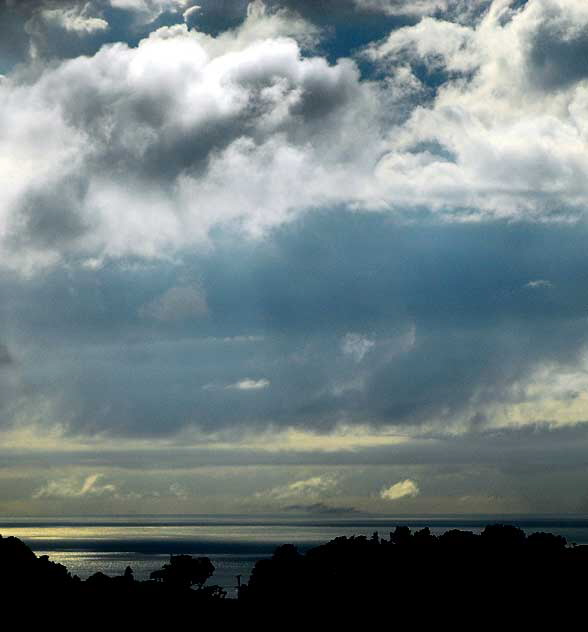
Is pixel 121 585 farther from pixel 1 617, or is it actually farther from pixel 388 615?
pixel 388 615

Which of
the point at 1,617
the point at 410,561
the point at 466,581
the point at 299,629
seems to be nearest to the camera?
the point at 1,617

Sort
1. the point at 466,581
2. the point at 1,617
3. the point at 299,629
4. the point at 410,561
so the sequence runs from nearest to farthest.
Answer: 1. the point at 1,617
2. the point at 299,629
3. the point at 466,581
4. the point at 410,561

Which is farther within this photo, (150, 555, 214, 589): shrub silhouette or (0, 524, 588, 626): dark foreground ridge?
(150, 555, 214, 589): shrub silhouette

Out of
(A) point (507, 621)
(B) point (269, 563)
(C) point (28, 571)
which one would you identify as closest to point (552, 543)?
(A) point (507, 621)

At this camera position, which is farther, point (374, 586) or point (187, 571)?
point (187, 571)

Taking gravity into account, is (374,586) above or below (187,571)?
above

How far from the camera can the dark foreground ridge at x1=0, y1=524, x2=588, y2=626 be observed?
6800cm

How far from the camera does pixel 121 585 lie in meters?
73.2

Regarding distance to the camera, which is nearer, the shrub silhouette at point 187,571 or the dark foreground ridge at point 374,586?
the dark foreground ridge at point 374,586

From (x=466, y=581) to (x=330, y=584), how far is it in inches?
453

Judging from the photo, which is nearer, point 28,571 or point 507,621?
point 507,621

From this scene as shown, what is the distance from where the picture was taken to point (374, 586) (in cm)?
7425

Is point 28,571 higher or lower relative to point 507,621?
higher

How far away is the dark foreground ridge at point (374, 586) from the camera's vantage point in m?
68.0
